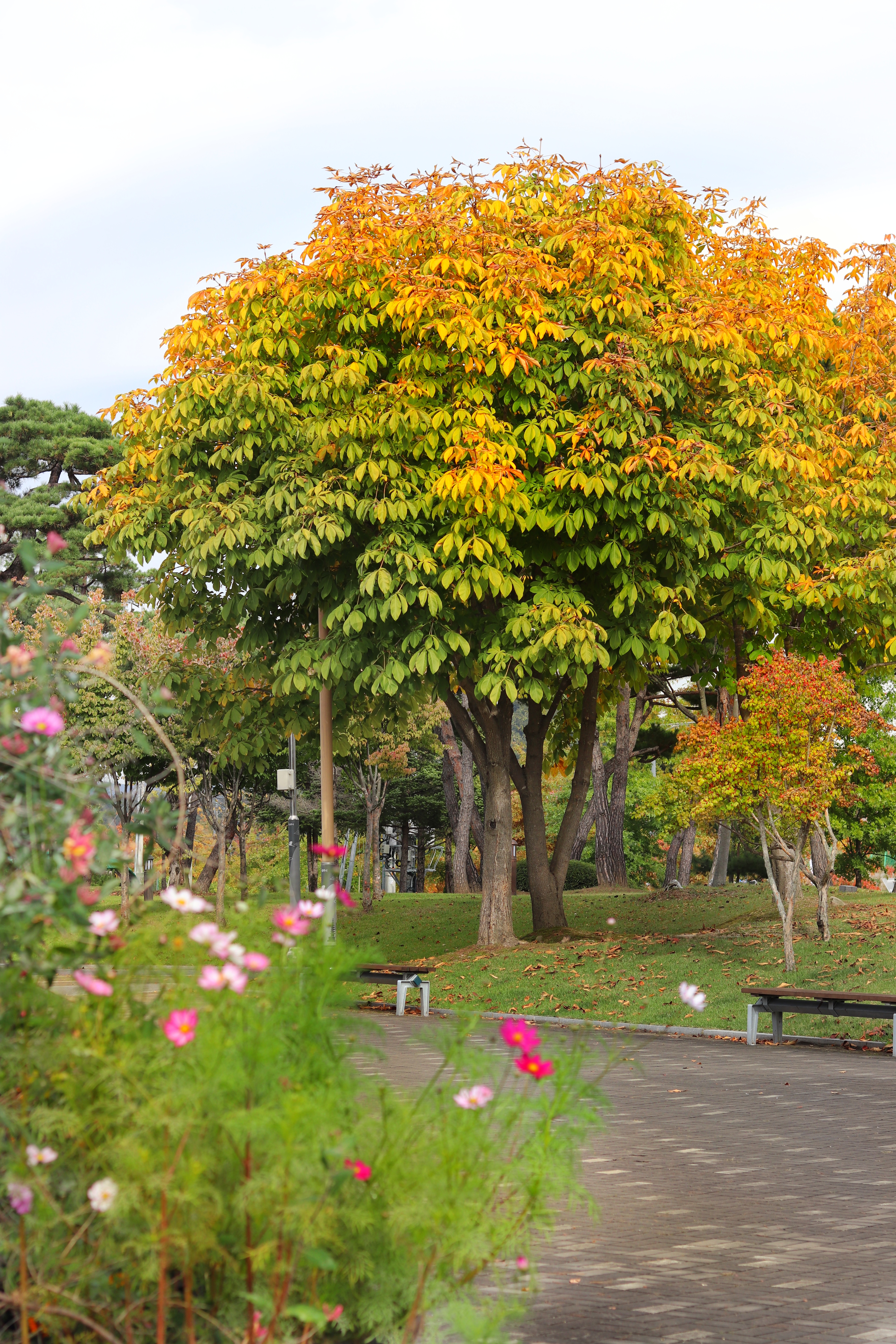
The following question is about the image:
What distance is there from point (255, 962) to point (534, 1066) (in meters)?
0.81

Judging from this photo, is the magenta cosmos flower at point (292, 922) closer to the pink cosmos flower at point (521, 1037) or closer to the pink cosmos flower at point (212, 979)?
the pink cosmos flower at point (212, 979)

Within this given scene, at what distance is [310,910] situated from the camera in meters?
3.80

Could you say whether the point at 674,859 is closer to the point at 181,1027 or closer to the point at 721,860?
the point at 721,860

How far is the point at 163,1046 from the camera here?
11.2 feet

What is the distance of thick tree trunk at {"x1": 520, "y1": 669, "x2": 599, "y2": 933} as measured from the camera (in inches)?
898

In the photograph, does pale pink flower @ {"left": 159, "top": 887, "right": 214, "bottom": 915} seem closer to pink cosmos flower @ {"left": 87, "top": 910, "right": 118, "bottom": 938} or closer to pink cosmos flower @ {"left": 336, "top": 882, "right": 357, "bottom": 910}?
pink cosmos flower @ {"left": 87, "top": 910, "right": 118, "bottom": 938}

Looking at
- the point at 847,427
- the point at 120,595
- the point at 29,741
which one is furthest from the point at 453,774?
the point at 29,741

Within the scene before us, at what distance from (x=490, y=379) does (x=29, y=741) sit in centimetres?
1592

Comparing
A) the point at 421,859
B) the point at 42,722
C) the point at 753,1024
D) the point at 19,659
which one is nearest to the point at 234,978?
the point at 42,722

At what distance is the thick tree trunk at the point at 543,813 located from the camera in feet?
74.8

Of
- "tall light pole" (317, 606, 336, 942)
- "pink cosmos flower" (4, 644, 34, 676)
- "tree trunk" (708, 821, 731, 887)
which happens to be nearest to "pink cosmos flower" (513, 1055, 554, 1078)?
"pink cosmos flower" (4, 644, 34, 676)

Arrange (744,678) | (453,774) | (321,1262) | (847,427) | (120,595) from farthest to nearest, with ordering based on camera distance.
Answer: (453,774), (120,595), (847,427), (744,678), (321,1262)

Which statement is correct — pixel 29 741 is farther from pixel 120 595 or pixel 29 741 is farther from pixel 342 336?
pixel 120 595

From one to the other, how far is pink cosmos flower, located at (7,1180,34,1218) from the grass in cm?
857
